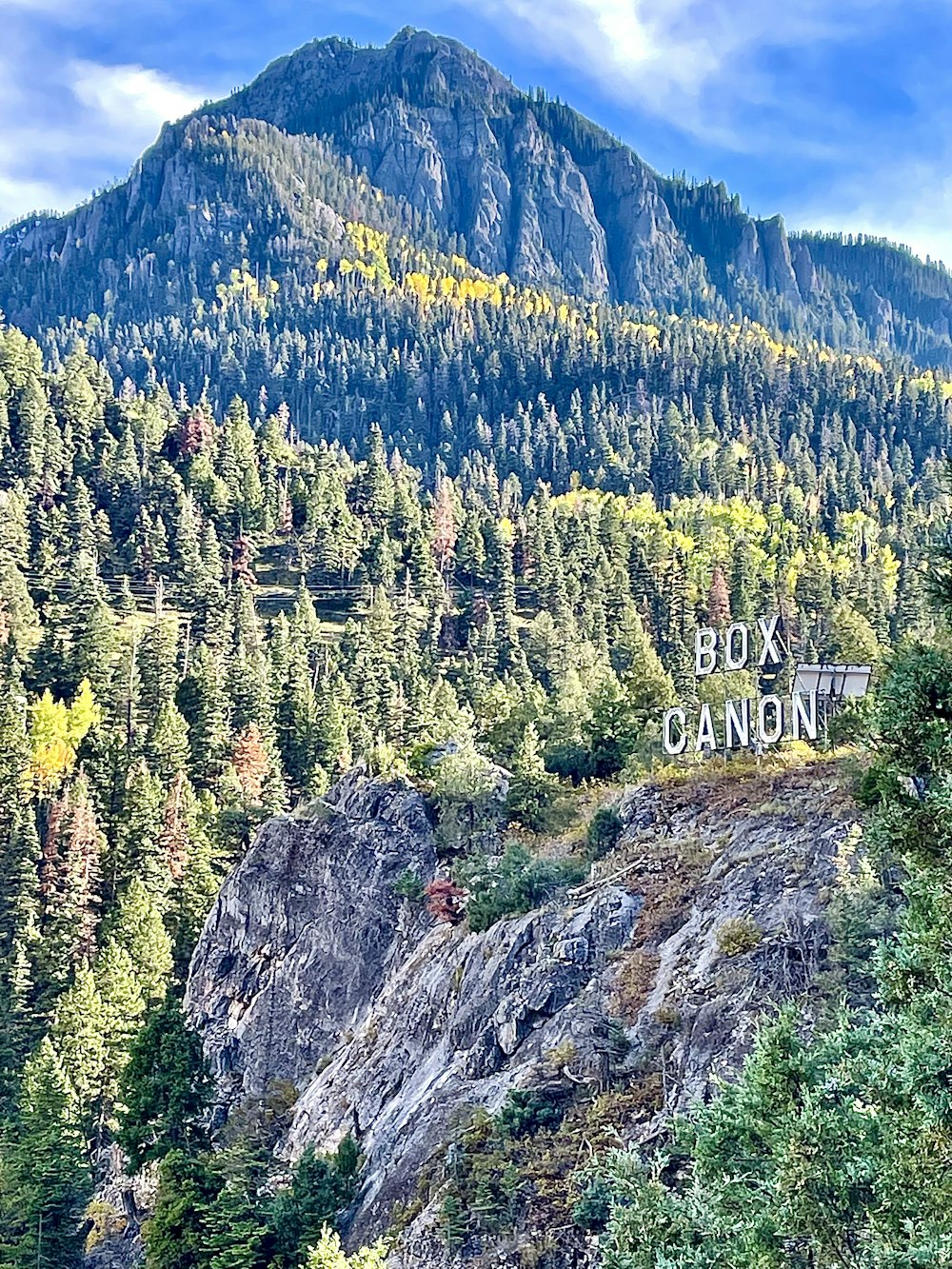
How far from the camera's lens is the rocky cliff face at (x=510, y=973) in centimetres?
3006

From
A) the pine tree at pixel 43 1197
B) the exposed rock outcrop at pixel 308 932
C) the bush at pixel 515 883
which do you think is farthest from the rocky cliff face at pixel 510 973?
the pine tree at pixel 43 1197

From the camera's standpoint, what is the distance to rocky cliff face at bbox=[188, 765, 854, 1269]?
3006 centimetres

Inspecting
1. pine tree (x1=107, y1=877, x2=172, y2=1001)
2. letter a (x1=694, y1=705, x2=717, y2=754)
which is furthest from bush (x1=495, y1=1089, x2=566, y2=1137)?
pine tree (x1=107, y1=877, x2=172, y2=1001)

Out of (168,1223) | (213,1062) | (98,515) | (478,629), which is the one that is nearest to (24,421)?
(98,515)

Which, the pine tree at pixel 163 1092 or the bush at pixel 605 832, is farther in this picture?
the pine tree at pixel 163 1092

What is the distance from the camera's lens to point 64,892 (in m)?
78.8

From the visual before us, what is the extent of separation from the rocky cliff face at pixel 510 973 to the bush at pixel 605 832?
40cm

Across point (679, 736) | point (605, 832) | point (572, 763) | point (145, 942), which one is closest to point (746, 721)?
point (679, 736)

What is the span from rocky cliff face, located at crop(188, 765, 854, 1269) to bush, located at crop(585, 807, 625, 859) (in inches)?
15.8

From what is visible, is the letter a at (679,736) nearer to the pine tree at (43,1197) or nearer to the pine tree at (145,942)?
the pine tree at (43,1197)

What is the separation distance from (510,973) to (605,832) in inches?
247

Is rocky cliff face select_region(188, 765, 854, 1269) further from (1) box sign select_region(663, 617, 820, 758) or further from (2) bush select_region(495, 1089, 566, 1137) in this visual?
(1) box sign select_region(663, 617, 820, 758)

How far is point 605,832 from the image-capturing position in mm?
42125

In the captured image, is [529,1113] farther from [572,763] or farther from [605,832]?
[572,763]
